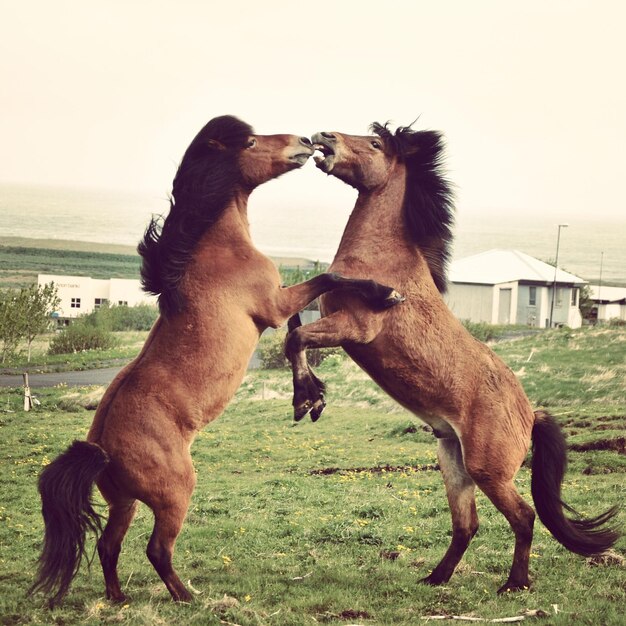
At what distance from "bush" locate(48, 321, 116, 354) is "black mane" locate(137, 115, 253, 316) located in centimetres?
1432

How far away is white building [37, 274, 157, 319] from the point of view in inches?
764

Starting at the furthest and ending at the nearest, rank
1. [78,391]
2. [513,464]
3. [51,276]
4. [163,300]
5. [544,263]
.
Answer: [544,263] → [51,276] → [78,391] → [513,464] → [163,300]

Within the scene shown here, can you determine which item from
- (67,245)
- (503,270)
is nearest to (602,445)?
(67,245)

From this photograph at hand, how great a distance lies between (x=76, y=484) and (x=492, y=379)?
8.31ft

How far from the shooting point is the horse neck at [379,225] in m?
5.27

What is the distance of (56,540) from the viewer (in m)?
4.52

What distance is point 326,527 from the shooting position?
292 inches

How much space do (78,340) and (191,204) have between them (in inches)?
577

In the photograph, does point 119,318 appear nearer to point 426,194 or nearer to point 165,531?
point 426,194

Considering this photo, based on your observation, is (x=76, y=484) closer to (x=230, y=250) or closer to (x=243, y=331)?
(x=243, y=331)

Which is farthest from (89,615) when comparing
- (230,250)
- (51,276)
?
(51,276)

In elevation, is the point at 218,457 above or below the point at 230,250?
below

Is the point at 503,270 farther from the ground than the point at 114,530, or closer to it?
farther from the ground

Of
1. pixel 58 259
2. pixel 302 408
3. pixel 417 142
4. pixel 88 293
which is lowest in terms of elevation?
pixel 88 293
